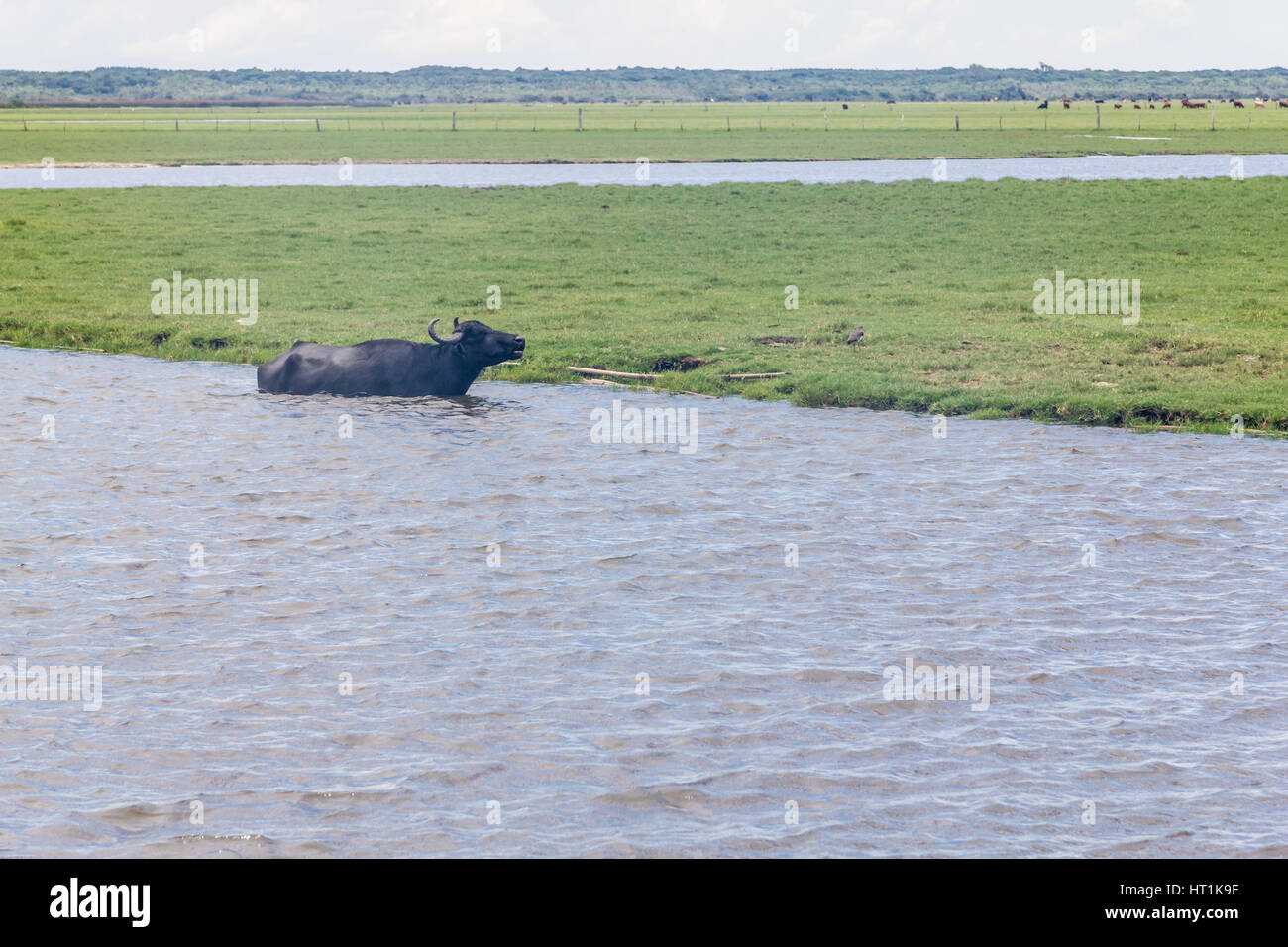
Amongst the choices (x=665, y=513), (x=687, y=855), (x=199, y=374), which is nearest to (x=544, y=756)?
(x=687, y=855)

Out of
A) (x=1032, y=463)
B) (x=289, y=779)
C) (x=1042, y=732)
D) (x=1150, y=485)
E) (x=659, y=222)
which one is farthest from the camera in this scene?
(x=659, y=222)

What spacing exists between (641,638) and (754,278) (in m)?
19.9

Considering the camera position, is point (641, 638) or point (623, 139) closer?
point (641, 638)

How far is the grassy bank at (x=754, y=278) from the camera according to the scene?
2041 centimetres

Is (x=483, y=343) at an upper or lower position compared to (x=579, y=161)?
lower

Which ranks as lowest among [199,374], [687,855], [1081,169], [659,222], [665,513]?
[687,855]

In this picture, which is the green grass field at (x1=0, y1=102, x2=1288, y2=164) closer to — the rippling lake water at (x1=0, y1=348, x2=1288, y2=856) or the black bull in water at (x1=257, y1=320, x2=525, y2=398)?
the black bull in water at (x1=257, y1=320, x2=525, y2=398)

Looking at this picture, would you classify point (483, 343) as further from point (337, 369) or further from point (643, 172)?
point (643, 172)

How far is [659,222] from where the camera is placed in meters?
39.6

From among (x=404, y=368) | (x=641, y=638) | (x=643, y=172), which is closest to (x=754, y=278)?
(x=404, y=368)

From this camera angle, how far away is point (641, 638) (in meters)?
11.0

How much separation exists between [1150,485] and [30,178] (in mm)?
56683

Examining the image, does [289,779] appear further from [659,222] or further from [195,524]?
[659,222]

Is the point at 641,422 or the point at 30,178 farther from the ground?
the point at 30,178
